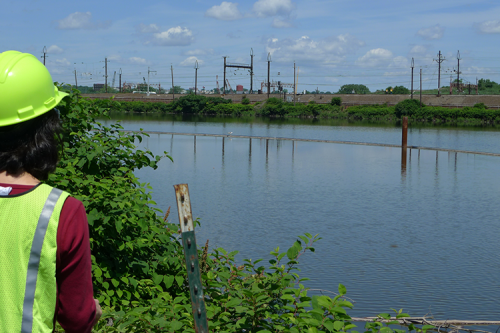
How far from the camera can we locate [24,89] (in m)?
1.88

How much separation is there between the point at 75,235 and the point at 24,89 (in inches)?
22.4

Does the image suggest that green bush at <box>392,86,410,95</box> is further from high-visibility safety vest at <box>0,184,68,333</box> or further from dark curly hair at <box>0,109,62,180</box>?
high-visibility safety vest at <box>0,184,68,333</box>

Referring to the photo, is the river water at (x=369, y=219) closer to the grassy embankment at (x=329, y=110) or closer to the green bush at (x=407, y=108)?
the grassy embankment at (x=329, y=110)

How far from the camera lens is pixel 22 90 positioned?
1874 mm

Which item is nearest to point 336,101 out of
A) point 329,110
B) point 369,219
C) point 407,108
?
point 329,110

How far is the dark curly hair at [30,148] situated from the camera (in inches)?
70.4

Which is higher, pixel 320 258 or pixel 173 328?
pixel 173 328

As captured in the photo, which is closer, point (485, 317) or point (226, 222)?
point (485, 317)

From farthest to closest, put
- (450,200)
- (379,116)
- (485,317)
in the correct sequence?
(379,116) < (450,200) < (485,317)

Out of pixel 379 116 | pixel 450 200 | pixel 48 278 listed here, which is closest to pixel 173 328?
pixel 48 278

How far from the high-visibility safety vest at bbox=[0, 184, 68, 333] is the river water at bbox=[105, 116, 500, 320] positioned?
7.18 m

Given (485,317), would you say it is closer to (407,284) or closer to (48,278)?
(407,284)

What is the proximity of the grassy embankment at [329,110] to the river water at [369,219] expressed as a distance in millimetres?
53395

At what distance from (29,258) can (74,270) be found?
146 millimetres
